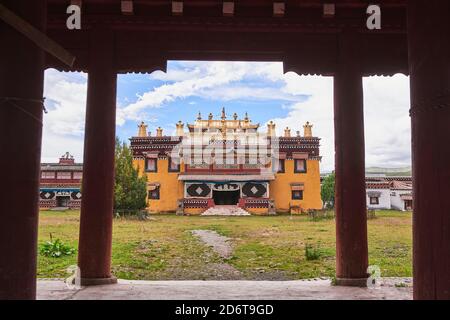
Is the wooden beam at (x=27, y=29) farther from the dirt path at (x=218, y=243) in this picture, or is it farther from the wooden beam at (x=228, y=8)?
the dirt path at (x=218, y=243)

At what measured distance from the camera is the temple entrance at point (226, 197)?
133 feet

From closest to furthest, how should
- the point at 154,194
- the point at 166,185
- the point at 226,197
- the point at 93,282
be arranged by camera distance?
the point at 93,282 → the point at 154,194 → the point at 166,185 → the point at 226,197

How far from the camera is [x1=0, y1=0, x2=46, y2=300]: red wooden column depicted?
264cm

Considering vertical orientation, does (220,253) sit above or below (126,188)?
below

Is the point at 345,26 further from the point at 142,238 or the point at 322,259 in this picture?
the point at 142,238

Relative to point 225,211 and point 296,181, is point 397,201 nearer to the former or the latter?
point 296,181

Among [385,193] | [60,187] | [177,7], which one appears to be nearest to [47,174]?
[60,187]

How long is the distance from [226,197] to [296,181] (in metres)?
6.39

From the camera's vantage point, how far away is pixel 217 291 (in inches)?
246

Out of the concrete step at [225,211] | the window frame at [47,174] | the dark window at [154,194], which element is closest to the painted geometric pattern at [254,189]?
the concrete step at [225,211]

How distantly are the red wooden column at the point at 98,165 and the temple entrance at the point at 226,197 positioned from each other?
110 feet
